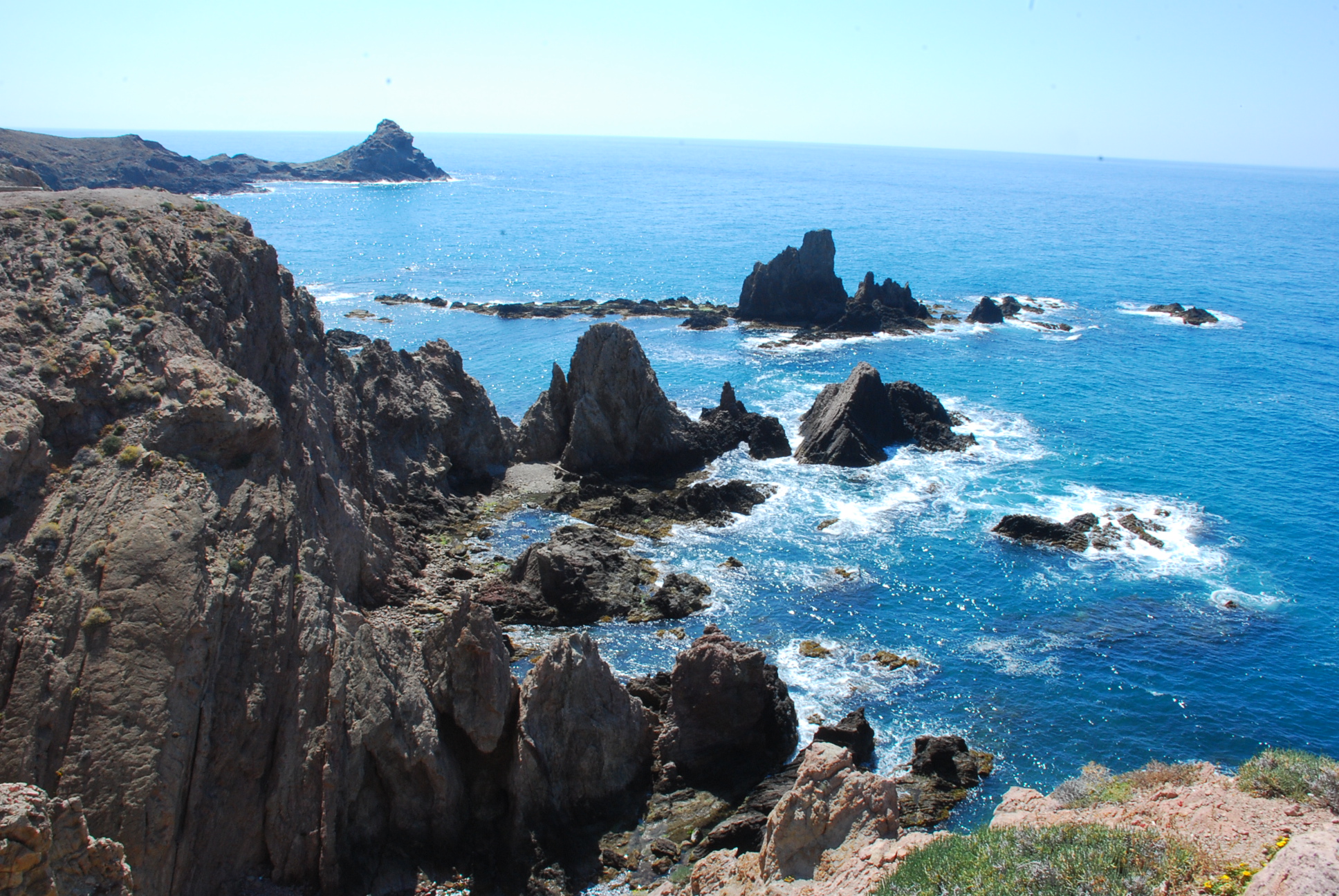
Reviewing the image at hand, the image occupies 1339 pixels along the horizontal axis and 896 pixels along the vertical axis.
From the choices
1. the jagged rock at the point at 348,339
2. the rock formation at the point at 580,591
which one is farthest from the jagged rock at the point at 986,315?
the rock formation at the point at 580,591

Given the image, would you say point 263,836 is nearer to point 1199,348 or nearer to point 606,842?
point 606,842

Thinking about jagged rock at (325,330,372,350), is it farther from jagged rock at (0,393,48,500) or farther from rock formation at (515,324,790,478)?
jagged rock at (0,393,48,500)

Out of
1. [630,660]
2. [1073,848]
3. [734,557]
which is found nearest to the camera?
[1073,848]

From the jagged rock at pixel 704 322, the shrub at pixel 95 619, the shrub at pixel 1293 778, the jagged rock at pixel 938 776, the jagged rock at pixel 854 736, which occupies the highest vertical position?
the jagged rock at pixel 704 322

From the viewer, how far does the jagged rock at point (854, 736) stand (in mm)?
32000

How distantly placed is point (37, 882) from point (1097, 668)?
39385 millimetres

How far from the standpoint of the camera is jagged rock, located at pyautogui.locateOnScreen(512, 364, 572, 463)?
60.5m

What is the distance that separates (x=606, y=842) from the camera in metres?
27.6

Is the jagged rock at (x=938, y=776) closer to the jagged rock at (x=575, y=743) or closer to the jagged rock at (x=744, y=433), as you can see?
the jagged rock at (x=575, y=743)

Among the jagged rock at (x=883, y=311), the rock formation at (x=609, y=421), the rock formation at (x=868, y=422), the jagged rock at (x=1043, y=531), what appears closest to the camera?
the jagged rock at (x=1043, y=531)

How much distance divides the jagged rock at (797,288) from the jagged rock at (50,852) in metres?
93.5

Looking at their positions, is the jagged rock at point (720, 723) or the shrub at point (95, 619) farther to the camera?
the jagged rock at point (720, 723)

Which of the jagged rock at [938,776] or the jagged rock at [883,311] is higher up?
the jagged rock at [883,311]

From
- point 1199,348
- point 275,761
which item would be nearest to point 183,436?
point 275,761
